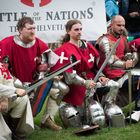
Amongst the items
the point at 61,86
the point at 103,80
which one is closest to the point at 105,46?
the point at 103,80

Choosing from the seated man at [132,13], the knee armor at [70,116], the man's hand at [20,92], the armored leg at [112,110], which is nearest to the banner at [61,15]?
the armored leg at [112,110]

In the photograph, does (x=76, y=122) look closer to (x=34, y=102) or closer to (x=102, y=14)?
(x=34, y=102)

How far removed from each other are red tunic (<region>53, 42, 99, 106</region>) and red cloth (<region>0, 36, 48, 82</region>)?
27 centimetres

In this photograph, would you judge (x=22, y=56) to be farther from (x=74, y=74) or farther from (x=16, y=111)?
(x=16, y=111)

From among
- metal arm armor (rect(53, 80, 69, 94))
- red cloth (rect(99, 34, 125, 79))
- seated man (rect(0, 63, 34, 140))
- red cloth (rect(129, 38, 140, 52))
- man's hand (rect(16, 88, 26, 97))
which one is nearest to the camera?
man's hand (rect(16, 88, 26, 97))

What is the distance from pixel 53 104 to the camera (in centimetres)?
712

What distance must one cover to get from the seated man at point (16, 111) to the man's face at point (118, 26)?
1.92 meters

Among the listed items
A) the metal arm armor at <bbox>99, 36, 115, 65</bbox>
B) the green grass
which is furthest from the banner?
the green grass

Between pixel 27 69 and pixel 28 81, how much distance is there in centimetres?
15

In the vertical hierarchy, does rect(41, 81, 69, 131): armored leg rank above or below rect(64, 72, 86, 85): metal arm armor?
below

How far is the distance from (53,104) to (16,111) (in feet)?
3.30

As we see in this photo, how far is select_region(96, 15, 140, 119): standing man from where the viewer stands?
7344mm

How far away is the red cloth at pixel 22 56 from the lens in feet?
22.5

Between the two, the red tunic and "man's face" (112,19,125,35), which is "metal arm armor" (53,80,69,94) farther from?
"man's face" (112,19,125,35)
